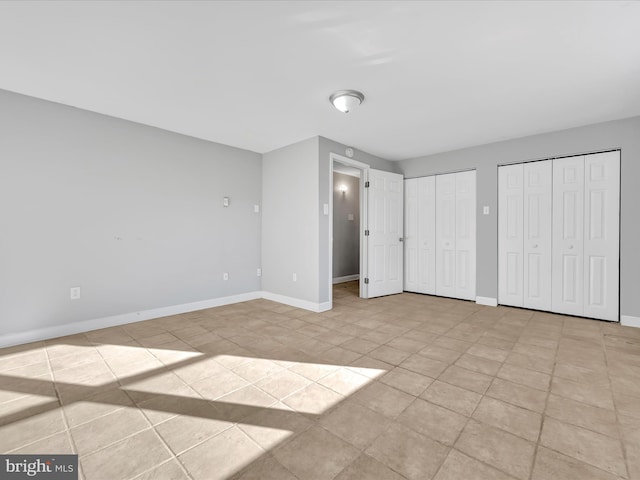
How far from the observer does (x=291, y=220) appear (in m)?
4.52

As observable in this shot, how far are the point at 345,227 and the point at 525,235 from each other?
141 inches

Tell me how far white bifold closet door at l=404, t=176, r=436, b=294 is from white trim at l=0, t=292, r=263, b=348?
10.4ft

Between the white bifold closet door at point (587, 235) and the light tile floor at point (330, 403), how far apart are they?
26.6 inches

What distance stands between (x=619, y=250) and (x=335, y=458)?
14.2ft

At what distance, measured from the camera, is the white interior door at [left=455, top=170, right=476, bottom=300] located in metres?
4.74

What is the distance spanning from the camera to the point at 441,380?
219 cm

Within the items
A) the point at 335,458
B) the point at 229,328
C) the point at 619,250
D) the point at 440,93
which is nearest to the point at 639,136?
the point at 619,250

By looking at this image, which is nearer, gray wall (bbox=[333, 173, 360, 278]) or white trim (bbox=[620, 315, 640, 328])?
white trim (bbox=[620, 315, 640, 328])

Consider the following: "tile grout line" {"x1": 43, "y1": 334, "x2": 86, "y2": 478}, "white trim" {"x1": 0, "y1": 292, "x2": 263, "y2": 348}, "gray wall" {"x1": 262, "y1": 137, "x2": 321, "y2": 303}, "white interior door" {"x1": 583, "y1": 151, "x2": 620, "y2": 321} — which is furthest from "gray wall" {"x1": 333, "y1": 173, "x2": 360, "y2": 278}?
"tile grout line" {"x1": 43, "y1": 334, "x2": 86, "y2": 478}

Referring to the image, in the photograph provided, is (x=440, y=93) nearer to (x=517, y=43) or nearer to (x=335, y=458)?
(x=517, y=43)

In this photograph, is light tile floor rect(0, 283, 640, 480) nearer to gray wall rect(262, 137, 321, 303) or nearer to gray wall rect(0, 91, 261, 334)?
gray wall rect(0, 91, 261, 334)

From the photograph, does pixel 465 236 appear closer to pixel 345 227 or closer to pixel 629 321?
pixel 629 321

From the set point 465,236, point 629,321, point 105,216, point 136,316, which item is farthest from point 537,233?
point 105,216

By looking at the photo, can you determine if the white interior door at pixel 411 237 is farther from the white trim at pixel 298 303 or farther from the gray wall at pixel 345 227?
the white trim at pixel 298 303
